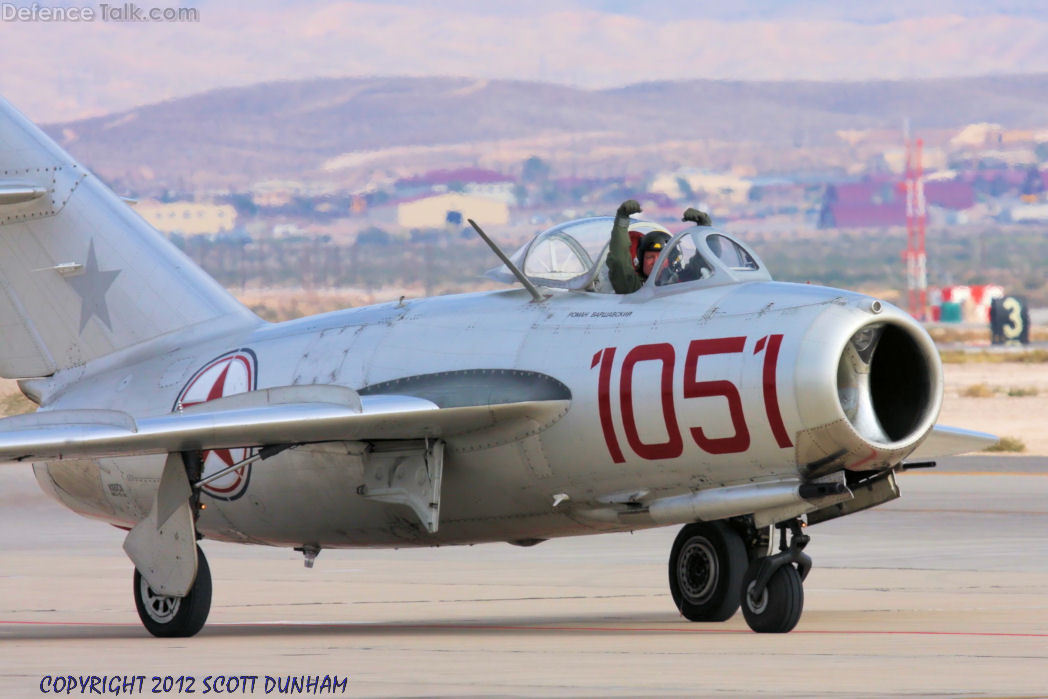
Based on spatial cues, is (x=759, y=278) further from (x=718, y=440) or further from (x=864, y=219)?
(x=864, y=219)

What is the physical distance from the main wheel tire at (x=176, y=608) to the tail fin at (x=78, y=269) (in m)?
3.14

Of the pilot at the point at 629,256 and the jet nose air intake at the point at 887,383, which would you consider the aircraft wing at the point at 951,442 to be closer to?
the jet nose air intake at the point at 887,383

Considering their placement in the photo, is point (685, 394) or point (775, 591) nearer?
point (685, 394)

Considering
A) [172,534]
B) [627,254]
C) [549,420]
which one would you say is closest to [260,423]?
[172,534]

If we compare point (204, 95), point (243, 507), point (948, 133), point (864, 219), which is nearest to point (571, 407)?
point (243, 507)

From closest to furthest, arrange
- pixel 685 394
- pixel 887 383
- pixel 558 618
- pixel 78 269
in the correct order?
pixel 685 394 < pixel 887 383 < pixel 558 618 < pixel 78 269

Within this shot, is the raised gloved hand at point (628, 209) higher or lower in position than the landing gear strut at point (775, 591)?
higher

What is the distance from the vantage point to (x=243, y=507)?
1662 cm

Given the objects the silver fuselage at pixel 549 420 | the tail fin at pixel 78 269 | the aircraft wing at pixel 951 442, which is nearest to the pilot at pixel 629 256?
the silver fuselage at pixel 549 420

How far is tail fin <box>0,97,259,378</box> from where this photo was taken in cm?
1802

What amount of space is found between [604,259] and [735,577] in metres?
2.66

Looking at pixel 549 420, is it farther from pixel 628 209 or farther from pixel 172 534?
pixel 172 534

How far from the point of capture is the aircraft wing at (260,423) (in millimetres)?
14172

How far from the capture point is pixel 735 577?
15.2 meters
